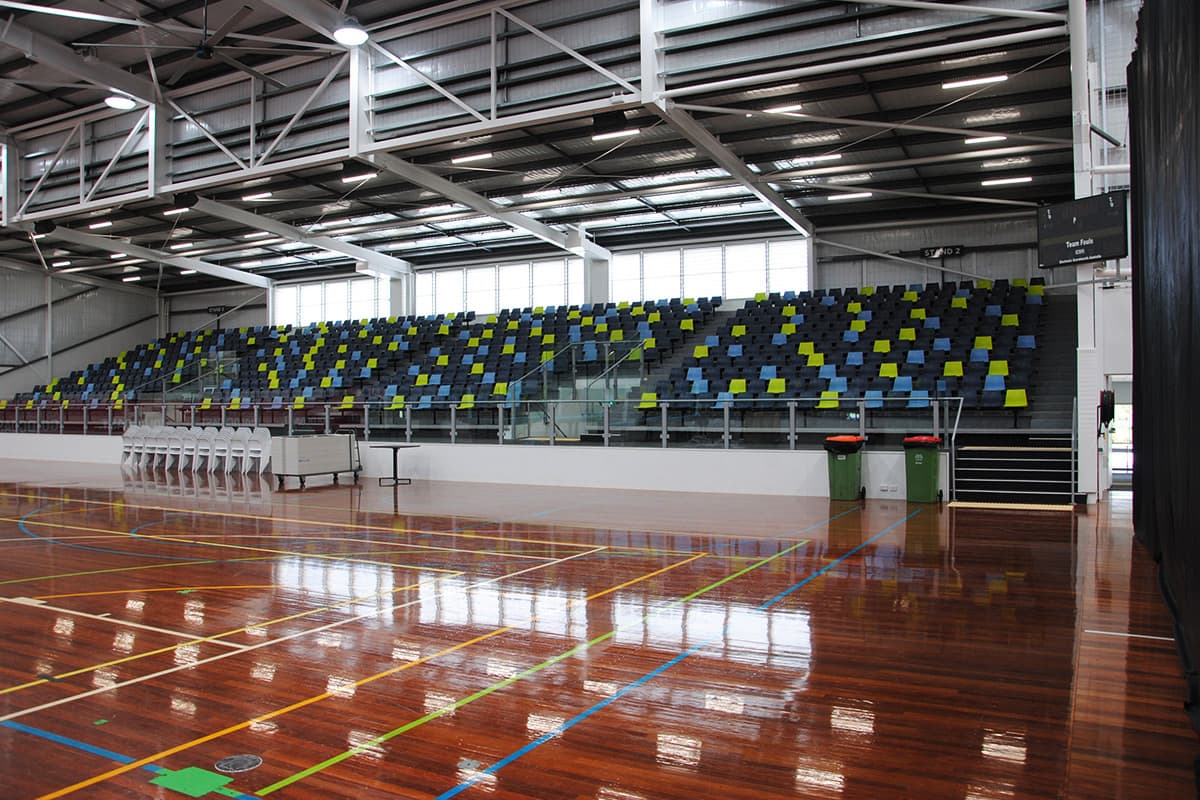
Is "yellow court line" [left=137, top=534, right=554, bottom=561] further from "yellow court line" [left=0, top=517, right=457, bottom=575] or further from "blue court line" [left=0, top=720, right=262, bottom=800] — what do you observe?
"blue court line" [left=0, top=720, right=262, bottom=800]

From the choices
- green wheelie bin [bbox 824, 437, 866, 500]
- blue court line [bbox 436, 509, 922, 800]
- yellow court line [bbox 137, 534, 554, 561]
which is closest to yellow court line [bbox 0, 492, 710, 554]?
yellow court line [bbox 137, 534, 554, 561]

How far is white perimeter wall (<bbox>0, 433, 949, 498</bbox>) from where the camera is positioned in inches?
465

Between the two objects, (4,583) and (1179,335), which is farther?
(4,583)

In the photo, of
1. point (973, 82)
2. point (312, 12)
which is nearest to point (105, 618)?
point (312, 12)

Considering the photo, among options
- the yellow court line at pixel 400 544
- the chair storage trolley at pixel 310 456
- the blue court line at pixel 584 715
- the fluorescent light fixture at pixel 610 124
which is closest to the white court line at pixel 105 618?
the blue court line at pixel 584 715

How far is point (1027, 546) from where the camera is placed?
7719 mm

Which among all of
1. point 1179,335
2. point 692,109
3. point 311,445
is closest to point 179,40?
point 311,445

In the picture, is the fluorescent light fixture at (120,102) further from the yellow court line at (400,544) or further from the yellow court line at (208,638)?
the yellow court line at (208,638)

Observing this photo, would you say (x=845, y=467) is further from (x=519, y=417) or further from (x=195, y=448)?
(x=195, y=448)

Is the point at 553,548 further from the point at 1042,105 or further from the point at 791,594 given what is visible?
the point at 1042,105

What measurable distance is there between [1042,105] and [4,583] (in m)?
15.2

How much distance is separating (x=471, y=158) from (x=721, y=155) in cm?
477

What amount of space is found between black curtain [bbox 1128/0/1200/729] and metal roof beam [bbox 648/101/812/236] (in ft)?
24.7

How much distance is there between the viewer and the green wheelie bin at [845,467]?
1130cm
